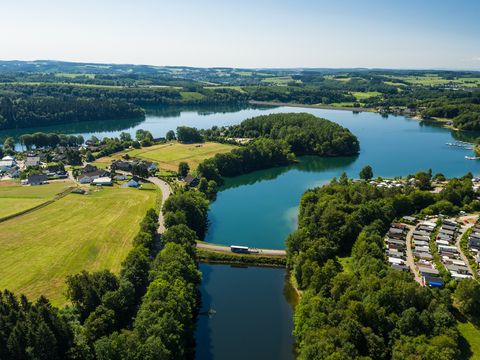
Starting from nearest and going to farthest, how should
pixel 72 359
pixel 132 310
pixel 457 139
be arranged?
1. pixel 72 359
2. pixel 132 310
3. pixel 457 139

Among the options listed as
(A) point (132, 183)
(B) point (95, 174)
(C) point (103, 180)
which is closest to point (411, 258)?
(A) point (132, 183)

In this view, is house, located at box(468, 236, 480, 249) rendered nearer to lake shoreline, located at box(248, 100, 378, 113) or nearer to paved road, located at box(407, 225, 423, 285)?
paved road, located at box(407, 225, 423, 285)

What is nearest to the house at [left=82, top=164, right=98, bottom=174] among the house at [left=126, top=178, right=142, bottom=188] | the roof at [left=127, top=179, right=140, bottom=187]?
the house at [left=126, top=178, right=142, bottom=188]

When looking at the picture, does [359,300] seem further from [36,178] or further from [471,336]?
[36,178]

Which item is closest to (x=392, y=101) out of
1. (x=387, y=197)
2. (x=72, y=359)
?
(x=387, y=197)

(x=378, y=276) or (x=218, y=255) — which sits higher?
(x=378, y=276)

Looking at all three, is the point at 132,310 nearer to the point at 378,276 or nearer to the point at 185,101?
the point at 378,276
